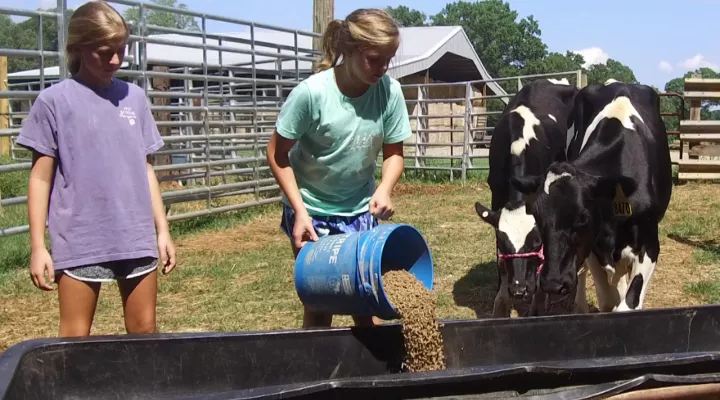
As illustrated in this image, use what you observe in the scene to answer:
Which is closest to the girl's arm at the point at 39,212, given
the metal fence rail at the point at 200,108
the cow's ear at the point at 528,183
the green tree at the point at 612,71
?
the cow's ear at the point at 528,183

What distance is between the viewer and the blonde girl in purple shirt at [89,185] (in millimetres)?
2975

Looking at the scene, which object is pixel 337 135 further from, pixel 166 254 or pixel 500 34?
pixel 500 34

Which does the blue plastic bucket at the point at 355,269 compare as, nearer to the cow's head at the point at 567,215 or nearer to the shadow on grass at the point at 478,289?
the cow's head at the point at 567,215

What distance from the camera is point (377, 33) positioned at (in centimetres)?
315

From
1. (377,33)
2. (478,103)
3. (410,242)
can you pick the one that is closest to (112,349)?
(410,242)

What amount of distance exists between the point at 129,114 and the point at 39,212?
50cm

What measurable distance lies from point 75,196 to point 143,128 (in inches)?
15.3

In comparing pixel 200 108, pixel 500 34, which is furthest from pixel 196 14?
pixel 500 34

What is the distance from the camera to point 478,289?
660 centimetres

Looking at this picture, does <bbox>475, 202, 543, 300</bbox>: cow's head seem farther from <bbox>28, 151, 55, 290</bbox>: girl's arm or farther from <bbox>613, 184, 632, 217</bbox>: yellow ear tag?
<bbox>28, 151, 55, 290</bbox>: girl's arm

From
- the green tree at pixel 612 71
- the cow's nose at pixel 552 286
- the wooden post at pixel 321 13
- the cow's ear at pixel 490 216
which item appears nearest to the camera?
the cow's nose at pixel 552 286

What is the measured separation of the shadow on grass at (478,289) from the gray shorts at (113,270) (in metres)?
3.20

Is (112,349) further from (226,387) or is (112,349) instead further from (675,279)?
(675,279)

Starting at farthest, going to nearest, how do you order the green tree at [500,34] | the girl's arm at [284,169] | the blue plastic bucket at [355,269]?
the green tree at [500,34] → the girl's arm at [284,169] → the blue plastic bucket at [355,269]
